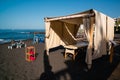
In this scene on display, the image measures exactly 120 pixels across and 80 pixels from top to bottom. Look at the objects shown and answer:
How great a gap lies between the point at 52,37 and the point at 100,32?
123 inches

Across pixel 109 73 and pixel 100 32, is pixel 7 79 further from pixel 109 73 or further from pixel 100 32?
pixel 100 32

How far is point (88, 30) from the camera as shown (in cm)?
480

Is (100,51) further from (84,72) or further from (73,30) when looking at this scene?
(73,30)

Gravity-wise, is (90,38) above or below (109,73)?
above

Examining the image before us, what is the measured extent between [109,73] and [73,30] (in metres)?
4.91

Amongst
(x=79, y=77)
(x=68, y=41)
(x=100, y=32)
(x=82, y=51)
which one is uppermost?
(x=100, y=32)

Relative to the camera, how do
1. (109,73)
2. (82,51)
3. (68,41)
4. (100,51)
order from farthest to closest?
(68,41), (82,51), (100,51), (109,73)

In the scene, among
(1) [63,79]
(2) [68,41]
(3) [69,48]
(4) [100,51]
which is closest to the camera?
(1) [63,79]

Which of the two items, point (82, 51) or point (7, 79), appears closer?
point (7, 79)

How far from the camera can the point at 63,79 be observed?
3.60 metres

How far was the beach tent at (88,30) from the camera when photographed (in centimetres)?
472

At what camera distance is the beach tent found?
472 cm

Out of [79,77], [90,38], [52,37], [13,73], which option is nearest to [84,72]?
[79,77]

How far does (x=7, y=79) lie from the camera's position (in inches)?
142
